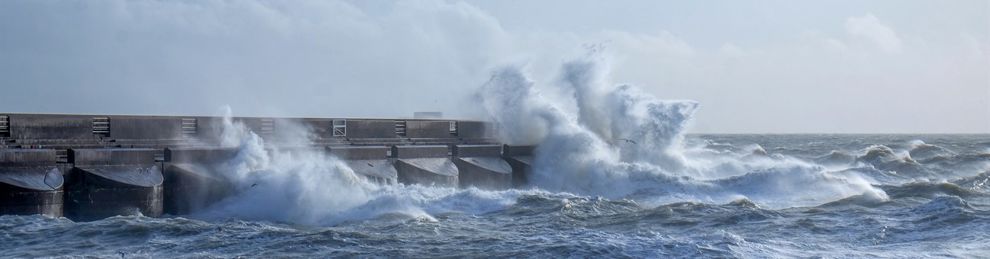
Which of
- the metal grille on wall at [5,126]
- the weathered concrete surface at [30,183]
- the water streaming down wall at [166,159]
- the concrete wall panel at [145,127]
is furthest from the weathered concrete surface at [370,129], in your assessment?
the weathered concrete surface at [30,183]

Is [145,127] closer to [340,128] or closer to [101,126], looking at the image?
[101,126]

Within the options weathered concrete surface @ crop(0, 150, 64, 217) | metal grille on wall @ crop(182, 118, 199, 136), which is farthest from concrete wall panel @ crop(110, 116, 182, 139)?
weathered concrete surface @ crop(0, 150, 64, 217)

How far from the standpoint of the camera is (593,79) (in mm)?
23406

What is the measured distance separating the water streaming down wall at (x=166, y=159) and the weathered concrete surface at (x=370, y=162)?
0.07ft

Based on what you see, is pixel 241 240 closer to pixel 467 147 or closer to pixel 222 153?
pixel 222 153

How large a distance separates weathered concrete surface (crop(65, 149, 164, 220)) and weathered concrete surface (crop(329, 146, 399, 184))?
11.4ft

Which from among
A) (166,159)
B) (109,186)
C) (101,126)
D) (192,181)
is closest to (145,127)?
(101,126)

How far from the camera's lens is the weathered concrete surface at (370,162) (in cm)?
1666

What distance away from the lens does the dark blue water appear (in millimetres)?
10633

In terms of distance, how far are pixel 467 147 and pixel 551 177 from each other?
1859 millimetres

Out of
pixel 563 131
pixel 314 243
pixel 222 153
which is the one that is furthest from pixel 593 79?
pixel 314 243

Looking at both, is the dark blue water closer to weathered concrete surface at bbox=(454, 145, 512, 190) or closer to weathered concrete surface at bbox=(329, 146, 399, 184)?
weathered concrete surface at bbox=(329, 146, 399, 184)

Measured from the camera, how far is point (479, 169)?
19047 millimetres

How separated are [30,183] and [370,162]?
5.84 meters
